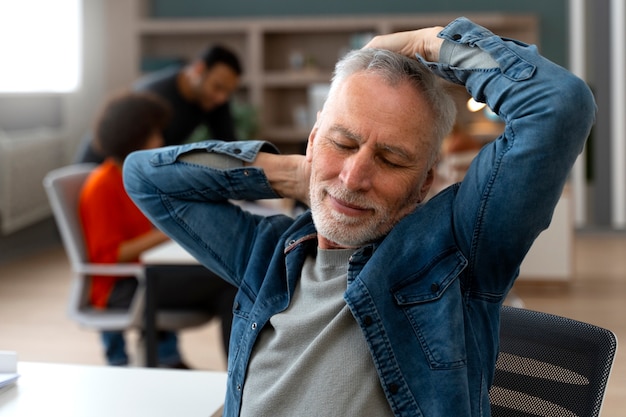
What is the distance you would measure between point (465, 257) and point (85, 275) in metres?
2.37

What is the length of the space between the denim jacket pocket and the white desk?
1.24 ft

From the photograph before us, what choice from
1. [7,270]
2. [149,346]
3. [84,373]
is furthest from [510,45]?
[7,270]

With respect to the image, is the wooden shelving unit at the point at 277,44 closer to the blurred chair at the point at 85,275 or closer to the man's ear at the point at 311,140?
the blurred chair at the point at 85,275

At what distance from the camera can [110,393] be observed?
154 centimetres

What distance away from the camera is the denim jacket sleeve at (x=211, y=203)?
159 cm

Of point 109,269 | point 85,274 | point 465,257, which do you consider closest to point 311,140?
point 465,257

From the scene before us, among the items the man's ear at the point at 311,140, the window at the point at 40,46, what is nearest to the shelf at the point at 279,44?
the window at the point at 40,46

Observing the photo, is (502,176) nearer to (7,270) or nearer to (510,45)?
(510,45)

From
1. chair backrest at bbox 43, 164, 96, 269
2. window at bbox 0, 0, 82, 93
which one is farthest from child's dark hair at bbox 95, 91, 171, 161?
window at bbox 0, 0, 82, 93

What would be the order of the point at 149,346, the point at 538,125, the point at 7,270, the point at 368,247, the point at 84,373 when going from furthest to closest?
1. the point at 7,270
2. the point at 149,346
3. the point at 84,373
4. the point at 368,247
5. the point at 538,125

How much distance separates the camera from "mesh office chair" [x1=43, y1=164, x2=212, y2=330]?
11.0 ft

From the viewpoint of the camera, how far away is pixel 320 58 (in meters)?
8.18

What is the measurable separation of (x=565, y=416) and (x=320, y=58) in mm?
6954

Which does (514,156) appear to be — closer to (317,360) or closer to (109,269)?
(317,360)
